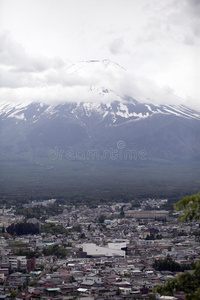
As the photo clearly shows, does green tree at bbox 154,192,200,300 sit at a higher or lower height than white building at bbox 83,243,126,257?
higher

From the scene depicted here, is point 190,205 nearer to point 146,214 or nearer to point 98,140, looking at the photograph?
point 146,214

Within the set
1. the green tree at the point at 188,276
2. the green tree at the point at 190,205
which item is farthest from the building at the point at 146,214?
the green tree at the point at 190,205

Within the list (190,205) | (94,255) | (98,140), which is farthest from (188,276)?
(98,140)

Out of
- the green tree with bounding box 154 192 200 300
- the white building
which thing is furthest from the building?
the green tree with bounding box 154 192 200 300

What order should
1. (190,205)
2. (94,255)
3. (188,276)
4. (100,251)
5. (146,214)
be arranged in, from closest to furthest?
1. (190,205)
2. (188,276)
3. (94,255)
4. (100,251)
5. (146,214)

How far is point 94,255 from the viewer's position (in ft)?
73.8

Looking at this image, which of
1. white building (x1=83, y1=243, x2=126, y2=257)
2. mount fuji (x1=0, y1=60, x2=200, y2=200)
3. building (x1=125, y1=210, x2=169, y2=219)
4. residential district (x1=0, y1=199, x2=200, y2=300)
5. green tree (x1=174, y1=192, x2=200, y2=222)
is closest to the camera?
green tree (x1=174, y1=192, x2=200, y2=222)

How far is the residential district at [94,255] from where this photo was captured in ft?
51.9

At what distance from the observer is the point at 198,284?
5914 millimetres

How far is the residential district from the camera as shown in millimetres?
15805

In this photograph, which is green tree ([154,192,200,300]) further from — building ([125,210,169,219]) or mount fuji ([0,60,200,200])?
mount fuji ([0,60,200,200])

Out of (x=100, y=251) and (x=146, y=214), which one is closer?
(x=100, y=251)

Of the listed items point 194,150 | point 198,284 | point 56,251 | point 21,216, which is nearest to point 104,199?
point 21,216

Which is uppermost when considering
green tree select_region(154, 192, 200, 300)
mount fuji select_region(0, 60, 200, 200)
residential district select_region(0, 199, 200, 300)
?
mount fuji select_region(0, 60, 200, 200)
